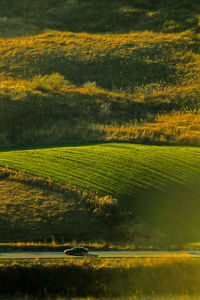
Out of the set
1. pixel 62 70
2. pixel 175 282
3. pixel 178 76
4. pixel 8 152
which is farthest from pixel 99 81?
pixel 175 282

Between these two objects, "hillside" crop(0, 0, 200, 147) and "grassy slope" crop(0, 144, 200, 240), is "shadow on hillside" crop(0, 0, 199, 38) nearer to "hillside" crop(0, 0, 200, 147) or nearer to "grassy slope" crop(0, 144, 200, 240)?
"hillside" crop(0, 0, 200, 147)

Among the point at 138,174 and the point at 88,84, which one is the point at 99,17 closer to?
the point at 88,84

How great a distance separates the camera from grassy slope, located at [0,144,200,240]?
19453mm

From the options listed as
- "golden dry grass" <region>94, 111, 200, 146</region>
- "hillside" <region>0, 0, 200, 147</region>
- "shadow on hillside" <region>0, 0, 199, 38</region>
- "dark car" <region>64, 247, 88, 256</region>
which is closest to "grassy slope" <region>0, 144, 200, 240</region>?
"golden dry grass" <region>94, 111, 200, 146</region>

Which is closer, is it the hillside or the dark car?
the dark car

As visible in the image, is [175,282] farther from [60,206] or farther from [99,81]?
[99,81]

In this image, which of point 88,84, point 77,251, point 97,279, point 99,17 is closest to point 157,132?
point 88,84

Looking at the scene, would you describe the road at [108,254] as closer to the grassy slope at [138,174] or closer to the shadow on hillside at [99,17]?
the grassy slope at [138,174]

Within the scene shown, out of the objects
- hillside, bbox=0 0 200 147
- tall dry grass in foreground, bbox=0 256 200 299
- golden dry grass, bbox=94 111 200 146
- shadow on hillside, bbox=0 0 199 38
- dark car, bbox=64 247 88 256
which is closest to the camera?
tall dry grass in foreground, bbox=0 256 200 299

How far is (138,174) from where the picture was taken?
22.1 meters

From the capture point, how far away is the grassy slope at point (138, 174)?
1945cm

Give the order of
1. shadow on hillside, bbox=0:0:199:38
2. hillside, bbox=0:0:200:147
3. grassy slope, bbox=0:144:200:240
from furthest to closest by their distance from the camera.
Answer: shadow on hillside, bbox=0:0:199:38, hillside, bbox=0:0:200:147, grassy slope, bbox=0:144:200:240

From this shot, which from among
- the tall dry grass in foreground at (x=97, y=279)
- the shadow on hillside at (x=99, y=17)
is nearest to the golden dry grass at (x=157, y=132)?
the tall dry grass in foreground at (x=97, y=279)

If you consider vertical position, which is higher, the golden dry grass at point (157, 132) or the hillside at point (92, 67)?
the hillside at point (92, 67)
